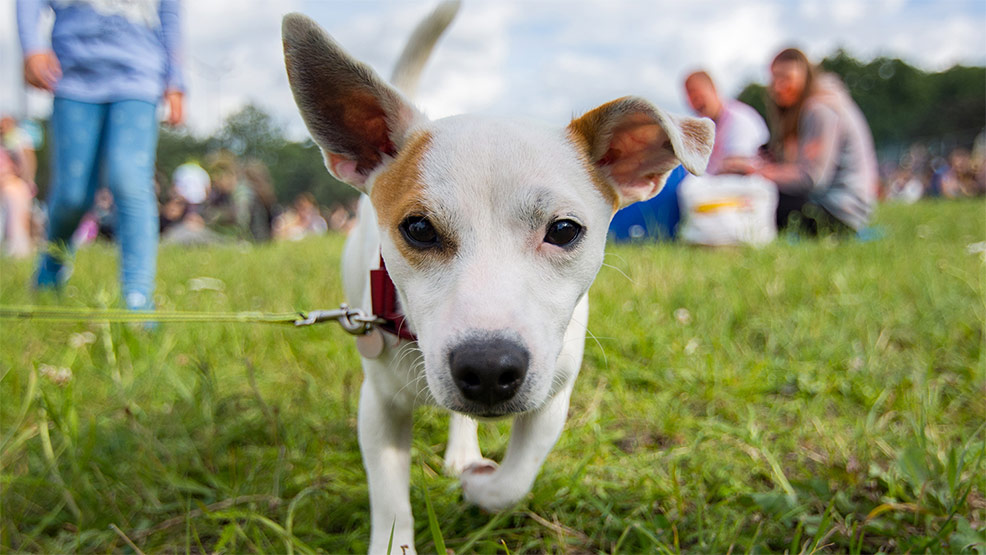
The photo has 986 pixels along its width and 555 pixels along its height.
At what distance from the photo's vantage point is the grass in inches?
69.1

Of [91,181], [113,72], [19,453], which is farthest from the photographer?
[91,181]

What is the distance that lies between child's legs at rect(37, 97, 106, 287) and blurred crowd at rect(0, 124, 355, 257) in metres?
4.37

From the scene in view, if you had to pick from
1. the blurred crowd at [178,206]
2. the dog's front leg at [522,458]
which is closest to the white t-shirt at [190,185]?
the blurred crowd at [178,206]

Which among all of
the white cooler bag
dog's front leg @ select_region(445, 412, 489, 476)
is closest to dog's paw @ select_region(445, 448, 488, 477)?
dog's front leg @ select_region(445, 412, 489, 476)

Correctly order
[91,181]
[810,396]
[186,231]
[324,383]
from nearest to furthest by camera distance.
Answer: [810,396] → [324,383] → [91,181] → [186,231]

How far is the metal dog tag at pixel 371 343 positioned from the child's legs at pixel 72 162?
8.95 feet

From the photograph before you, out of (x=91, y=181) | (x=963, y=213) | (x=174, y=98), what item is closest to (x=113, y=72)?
(x=174, y=98)

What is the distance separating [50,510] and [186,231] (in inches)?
377

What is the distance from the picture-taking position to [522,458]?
1691 mm

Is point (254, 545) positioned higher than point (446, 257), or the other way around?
point (446, 257)

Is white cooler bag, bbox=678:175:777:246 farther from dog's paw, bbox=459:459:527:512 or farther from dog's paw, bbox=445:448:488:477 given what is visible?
dog's paw, bbox=459:459:527:512

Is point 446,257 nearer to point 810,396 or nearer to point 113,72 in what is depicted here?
point 810,396

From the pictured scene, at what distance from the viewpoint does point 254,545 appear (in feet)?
5.67

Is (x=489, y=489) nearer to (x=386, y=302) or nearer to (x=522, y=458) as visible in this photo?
(x=522, y=458)
